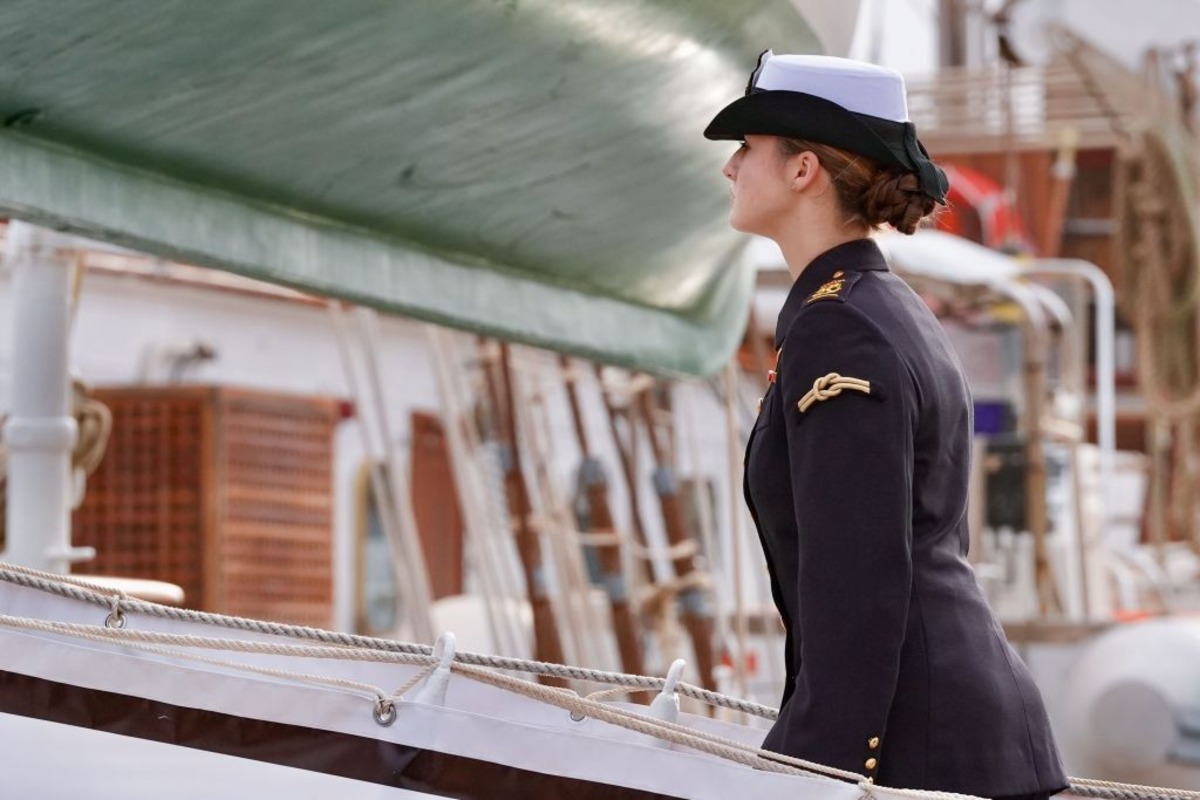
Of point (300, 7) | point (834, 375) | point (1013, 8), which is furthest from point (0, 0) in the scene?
point (1013, 8)

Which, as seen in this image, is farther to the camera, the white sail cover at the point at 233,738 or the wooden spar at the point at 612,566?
the wooden spar at the point at 612,566

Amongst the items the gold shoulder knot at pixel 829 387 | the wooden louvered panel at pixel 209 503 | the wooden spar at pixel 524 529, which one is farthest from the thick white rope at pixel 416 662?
the wooden louvered panel at pixel 209 503

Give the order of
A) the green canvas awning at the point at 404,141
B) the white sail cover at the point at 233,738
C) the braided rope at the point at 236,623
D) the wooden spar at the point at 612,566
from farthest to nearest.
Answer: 1. the wooden spar at the point at 612,566
2. the green canvas awning at the point at 404,141
3. the braided rope at the point at 236,623
4. the white sail cover at the point at 233,738

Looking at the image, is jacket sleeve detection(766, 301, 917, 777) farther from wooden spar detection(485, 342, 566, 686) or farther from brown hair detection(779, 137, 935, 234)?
wooden spar detection(485, 342, 566, 686)

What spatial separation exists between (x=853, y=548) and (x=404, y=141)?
159 cm

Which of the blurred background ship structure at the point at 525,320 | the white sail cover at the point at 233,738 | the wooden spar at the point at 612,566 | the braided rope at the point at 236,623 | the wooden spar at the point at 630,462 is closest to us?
the white sail cover at the point at 233,738

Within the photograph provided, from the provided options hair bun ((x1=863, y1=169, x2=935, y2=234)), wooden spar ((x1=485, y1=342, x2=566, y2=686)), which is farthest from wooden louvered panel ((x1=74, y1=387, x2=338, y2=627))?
hair bun ((x1=863, y1=169, x2=935, y2=234))

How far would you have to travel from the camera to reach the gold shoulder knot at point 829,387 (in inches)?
57.0

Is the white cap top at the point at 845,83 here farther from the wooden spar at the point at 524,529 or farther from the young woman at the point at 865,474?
the wooden spar at the point at 524,529

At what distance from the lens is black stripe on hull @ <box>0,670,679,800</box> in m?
1.54

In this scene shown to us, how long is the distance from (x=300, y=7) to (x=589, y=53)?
0.61 meters

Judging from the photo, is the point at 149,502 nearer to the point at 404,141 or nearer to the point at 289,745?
the point at 404,141

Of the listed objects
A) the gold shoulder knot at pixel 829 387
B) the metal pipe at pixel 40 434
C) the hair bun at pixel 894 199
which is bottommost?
the gold shoulder knot at pixel 829 387

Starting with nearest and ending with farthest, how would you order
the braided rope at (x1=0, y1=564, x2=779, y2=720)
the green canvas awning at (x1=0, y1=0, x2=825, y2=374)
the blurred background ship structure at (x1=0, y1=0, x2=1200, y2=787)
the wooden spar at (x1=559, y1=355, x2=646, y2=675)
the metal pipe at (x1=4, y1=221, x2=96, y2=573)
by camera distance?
the braided rope at (x1=0, y1=564, x2=779, y2=720) → the green canvas awning at (x1=0, y1=0, x2=825, y2=374) → the blurred background ship structure at (x1=0, y1=0, x2=1200, y2=787) → the metal pipe at (x1=4, y1=221, x2=96, y2=573) → the wooden spar at (x1=559, y1=355, x2=646, y2=675)
